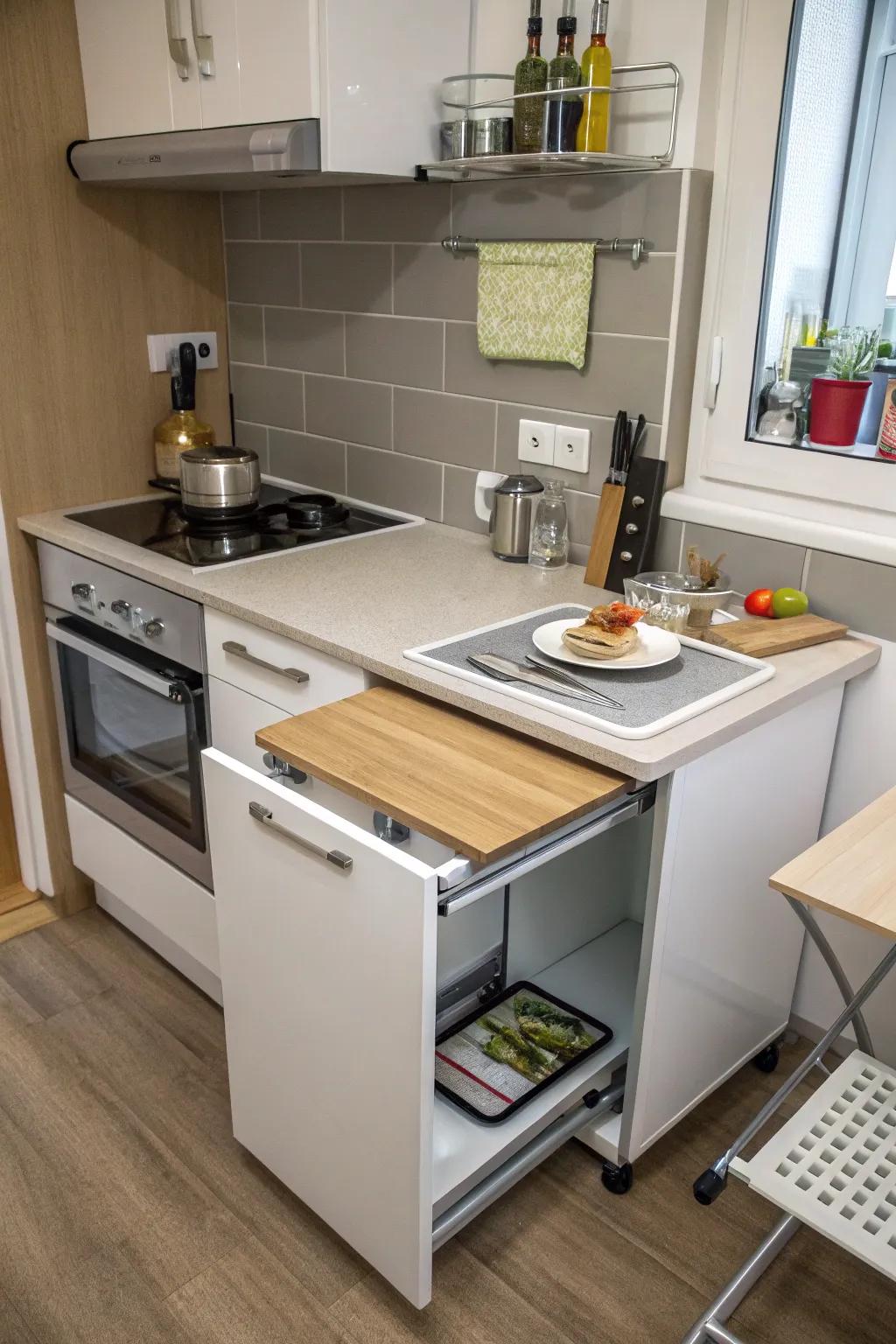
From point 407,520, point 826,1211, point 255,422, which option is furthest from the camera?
point 255,422

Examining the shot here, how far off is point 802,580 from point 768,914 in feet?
1.86

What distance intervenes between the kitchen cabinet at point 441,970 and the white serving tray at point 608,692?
0.08m

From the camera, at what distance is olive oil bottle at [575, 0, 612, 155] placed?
1750mm

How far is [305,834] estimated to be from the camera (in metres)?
1.35

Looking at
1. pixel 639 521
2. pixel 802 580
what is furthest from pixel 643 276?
pixel 802 580

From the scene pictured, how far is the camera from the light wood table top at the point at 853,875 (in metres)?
1.16

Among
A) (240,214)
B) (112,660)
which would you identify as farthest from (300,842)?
(240,214)

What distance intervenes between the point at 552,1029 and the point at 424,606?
0.75m

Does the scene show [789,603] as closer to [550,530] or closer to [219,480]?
[550,530]

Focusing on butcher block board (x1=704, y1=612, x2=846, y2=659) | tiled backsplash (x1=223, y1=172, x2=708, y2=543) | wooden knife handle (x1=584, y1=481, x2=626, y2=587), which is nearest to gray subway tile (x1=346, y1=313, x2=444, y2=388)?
tiled backsplash (x1=223, y1=172, x2=708, y2=543)

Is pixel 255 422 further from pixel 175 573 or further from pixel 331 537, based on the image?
pixel 175 573

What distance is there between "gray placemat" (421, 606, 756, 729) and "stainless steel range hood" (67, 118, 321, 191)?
0.85 m

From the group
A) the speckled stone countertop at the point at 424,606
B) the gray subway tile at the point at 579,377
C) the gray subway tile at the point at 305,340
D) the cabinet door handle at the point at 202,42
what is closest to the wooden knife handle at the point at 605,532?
the speckled stone countertop at the point at 424,606

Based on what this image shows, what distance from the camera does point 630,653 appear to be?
1.62 metres
